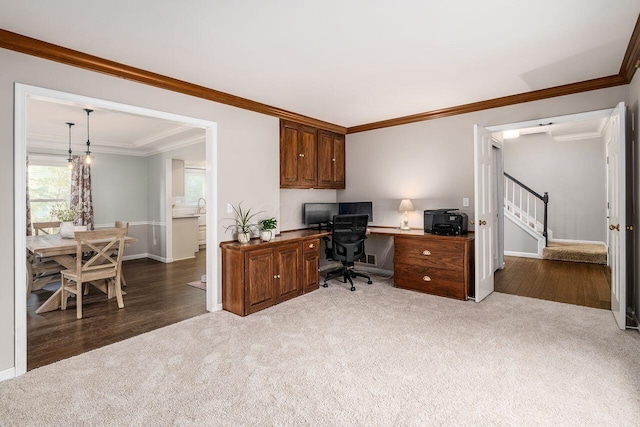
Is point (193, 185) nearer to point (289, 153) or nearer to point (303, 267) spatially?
point (289, 153)

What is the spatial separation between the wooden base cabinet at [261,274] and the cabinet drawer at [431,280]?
131cm

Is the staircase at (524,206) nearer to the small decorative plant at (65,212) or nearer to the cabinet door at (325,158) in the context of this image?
the cabinet door at (325,158)

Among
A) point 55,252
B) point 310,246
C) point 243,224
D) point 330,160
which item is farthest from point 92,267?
point 330,160

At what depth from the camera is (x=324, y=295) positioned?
4.12 m

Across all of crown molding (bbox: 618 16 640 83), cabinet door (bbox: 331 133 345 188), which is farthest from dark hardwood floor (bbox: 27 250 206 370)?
crown molding (bbox: 618 16 640 83)

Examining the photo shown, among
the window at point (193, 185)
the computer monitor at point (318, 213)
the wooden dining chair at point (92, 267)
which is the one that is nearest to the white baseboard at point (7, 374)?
the wooden dining chair at point (92, 267)

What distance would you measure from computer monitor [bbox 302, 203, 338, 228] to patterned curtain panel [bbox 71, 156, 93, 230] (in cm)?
434

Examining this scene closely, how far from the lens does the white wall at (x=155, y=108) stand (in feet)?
7.48

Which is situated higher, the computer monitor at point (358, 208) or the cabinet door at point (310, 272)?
the computer monitor at point (358, 208)

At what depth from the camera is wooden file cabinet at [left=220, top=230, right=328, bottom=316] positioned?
11.2 feet

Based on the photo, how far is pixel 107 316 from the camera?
137 inches

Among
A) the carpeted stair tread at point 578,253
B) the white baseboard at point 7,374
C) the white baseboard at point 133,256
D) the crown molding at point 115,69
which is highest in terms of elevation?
the crown molding at point 115,69

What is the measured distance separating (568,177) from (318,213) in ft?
19.3

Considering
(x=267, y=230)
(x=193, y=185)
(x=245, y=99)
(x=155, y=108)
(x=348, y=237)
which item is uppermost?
(x=245, y=99)
